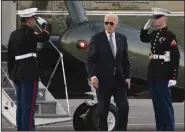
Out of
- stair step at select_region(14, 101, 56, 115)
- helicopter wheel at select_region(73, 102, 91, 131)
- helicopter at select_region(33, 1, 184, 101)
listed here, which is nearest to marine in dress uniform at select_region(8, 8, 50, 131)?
stair step at select_region(14, 101, 56, 115)

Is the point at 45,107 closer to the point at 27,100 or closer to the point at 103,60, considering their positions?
the point at 27,100

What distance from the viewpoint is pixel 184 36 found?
12469mm

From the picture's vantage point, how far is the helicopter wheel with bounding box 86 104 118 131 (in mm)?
11102

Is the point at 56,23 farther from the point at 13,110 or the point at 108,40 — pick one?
the point at 108,40

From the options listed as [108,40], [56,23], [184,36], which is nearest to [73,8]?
[56,23]

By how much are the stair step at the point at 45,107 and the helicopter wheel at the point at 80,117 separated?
0.63 meters

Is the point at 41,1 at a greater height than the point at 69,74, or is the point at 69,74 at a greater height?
the point at 41,1

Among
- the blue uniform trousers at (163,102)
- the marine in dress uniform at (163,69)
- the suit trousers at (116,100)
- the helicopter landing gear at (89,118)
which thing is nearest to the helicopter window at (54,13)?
the helicopter landing gear at (89,118)

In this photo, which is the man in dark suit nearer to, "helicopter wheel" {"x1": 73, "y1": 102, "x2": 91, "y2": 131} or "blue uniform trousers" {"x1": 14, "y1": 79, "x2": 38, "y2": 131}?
"blue uniform trousers" {"x1": 14, "y1": 79, "x2": 38, "y2": 131}

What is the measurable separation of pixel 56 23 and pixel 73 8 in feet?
1.40

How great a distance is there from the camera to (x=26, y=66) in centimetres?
983

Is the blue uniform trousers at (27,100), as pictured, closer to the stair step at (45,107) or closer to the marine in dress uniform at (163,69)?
the stair step at (45,107)

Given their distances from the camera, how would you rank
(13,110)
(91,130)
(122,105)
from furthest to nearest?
1. (91,130)
2. (13,110)
3. (122,105)

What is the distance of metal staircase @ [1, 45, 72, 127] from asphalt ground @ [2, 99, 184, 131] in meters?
0.92
